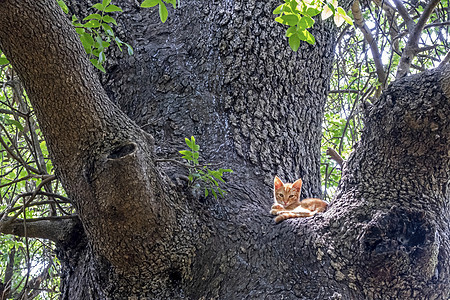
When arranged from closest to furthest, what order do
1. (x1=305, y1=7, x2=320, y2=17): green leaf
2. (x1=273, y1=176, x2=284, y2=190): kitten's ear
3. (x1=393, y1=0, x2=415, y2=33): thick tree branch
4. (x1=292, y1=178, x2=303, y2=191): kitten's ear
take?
1. (x1=305, y1=7, x2=320, y2=17): green leaf
2. (x1=273, y1=176, x2=284, y2=190): kitten's ear
3. (x1=292, y1=178, x2=303, y2=191): kitten's ear
4. (x1=393, y1=0, x2=415, y2=33): thick tree branch

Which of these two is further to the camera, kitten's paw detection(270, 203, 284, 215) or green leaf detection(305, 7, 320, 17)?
kitten's paw detection(270, 203, 284, 215)

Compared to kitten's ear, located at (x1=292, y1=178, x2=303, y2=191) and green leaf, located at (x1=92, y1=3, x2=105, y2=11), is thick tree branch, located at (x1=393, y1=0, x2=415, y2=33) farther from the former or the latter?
green leaf, located at (x1=92, y1=3, x2=105, y2=11)

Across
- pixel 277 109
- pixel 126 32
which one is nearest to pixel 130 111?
pixel 126 32

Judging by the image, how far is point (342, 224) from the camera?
2018 mm

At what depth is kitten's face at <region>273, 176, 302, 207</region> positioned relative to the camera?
114 inches

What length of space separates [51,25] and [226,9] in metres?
1.42

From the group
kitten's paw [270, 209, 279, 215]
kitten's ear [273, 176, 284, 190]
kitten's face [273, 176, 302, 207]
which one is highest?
kitten's ear [273, 176, 284, 190]

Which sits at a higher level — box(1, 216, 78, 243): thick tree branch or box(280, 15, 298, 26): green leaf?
box(280, 15, 298, 26): green leaf

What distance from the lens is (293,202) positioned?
303 cm

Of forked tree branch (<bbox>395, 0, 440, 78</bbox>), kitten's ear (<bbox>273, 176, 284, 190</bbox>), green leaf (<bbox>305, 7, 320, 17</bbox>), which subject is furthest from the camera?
kitten's ear (<bbox>273, 176, 284, 190</bbox>)

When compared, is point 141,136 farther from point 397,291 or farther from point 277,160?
point 397,291

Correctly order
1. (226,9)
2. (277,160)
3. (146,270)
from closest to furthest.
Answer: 1. (146,270)
2. (277,160)
3. (226,9)

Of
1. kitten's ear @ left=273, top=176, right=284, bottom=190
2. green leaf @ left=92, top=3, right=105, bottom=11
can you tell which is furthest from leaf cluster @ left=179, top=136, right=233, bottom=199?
green leaf @ left=92, top=3, right=105, bottom=11

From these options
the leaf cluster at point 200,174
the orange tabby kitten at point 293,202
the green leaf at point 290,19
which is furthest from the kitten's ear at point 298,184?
the green leaf at point 290,19
